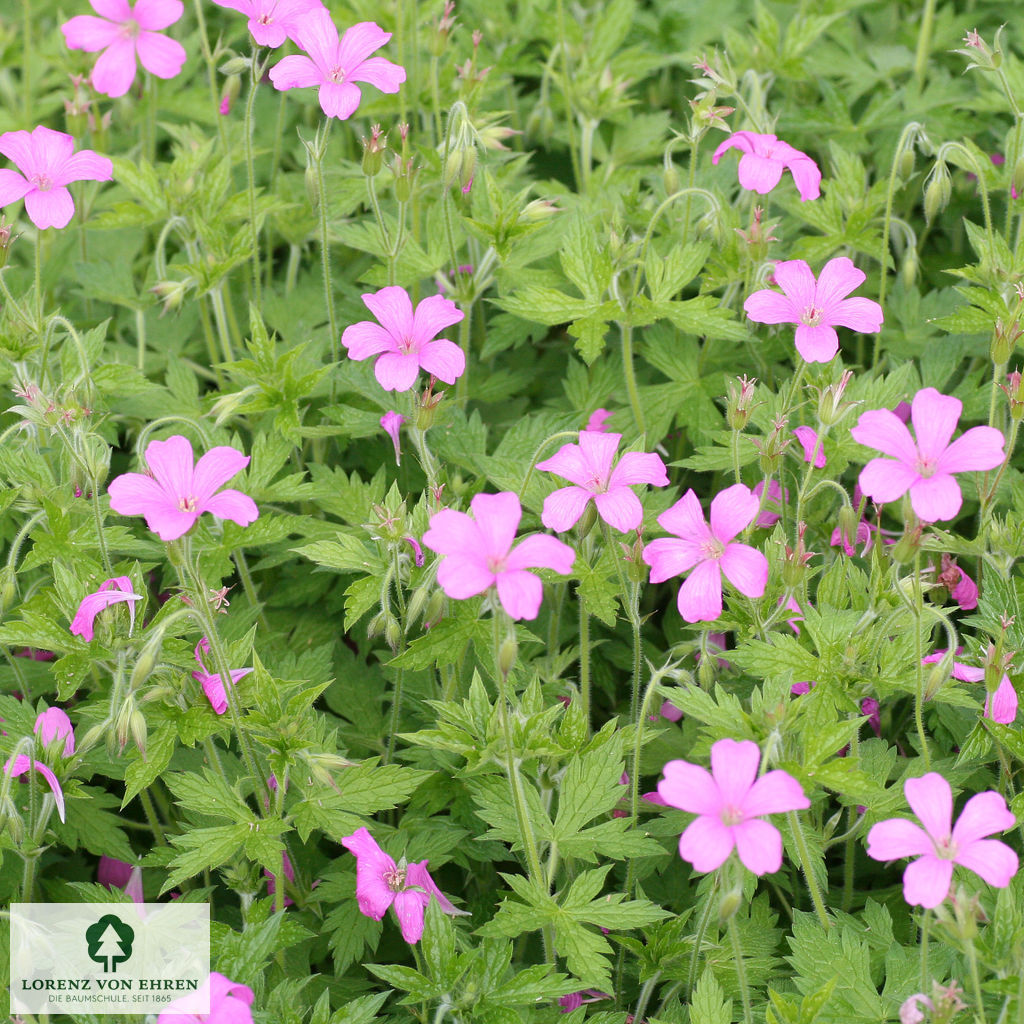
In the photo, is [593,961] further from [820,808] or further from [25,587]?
[25,587]

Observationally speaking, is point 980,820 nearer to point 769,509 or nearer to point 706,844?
point 706,844

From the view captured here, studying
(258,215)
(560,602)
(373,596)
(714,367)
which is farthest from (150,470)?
(714,367)

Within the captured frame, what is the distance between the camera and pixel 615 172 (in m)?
3.71

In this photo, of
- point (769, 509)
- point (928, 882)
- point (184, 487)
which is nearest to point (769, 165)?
point (769, 509)

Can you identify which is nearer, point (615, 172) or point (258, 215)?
point (258, 215)

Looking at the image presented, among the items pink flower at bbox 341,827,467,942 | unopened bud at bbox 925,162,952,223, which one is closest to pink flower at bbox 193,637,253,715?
pink flower at bbox 341,827,467,942

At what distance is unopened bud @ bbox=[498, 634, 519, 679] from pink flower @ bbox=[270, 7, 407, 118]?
1431 millimetres

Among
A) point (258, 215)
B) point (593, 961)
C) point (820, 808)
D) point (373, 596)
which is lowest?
point (593, 961)

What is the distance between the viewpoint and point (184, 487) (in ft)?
6.78

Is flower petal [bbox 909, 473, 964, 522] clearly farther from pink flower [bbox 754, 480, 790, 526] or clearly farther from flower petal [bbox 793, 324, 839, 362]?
pink flower [bbox 754, 480, 790, 526]

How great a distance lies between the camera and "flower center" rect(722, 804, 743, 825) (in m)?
1.74

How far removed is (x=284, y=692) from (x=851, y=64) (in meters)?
3.04

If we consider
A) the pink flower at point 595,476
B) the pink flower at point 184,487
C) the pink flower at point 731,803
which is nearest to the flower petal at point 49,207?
the pink flower at point 184,487

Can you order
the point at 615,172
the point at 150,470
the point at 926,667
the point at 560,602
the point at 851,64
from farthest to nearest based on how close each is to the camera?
the point at 851,64, the point at 615,172, the point at 560,602, the point at 926,667, the point at 150,470
